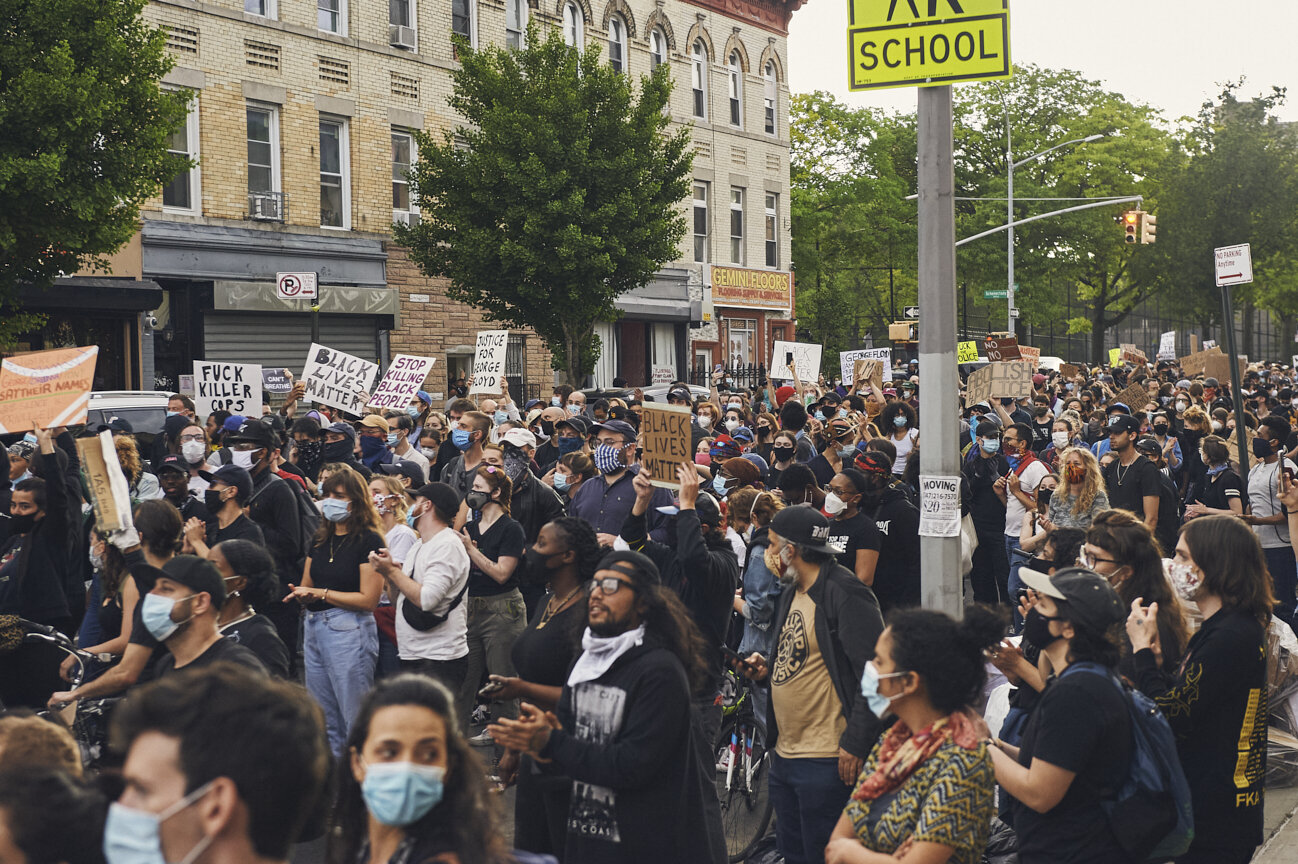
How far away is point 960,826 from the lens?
3674 mm

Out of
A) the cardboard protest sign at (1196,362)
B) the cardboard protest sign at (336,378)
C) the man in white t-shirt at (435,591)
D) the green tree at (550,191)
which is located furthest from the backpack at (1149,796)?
the cardboard protest sign at (1196,362)

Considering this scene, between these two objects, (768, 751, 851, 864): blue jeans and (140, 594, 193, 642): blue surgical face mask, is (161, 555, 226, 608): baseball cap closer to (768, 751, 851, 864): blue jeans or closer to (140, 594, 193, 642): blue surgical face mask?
(140, 594, 193, 642): blue surgical face mask

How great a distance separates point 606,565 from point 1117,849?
1896 millimetres

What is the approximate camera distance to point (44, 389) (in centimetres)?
905

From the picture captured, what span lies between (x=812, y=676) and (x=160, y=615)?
2.60 metres

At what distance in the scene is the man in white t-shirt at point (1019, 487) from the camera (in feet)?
36.5

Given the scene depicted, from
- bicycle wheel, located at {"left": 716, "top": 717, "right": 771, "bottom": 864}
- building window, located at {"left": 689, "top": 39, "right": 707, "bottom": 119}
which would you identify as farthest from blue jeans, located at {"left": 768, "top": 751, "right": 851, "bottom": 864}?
building window, located at {"left": 689, "top": 39, "right": 707, "bottom": 119}

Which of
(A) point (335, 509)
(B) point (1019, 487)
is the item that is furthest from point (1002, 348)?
(A) point (335, 509)

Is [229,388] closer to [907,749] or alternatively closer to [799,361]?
[799,361]

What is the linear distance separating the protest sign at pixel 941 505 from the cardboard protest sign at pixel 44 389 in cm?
561

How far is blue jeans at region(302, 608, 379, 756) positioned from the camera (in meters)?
7.58

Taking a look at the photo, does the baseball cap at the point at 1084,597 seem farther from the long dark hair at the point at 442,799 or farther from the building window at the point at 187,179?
the building window at the point at 187,179

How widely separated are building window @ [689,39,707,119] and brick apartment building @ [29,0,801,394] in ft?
2.71

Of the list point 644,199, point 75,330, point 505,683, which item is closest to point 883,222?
point 644,199
